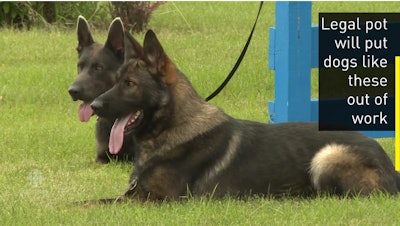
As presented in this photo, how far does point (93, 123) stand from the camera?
9789 millimetres

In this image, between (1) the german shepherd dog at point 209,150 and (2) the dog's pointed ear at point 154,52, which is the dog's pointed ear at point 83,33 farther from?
(2) the dog's pointed ear at point 154,52

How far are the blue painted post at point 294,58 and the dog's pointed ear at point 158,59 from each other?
7.42 ft

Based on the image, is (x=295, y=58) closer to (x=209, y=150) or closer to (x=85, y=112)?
(x=85, y=112)

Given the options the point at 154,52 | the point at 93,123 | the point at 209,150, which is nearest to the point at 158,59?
the point at 154,52

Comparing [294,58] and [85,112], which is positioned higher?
[294,58]

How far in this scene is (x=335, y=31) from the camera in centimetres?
838

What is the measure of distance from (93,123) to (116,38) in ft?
8.35

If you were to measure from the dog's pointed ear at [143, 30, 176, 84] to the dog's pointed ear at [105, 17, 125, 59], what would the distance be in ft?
4.44

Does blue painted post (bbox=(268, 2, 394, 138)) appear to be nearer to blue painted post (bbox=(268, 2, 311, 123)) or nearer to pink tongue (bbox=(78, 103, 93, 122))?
blue painted post (bbox=(268, 2, 311, 123))

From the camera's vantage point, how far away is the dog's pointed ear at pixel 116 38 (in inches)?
287

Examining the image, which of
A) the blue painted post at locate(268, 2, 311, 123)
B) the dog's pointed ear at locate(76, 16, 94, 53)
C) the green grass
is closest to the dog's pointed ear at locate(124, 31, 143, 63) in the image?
the green grass

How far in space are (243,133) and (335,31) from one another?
248 cm

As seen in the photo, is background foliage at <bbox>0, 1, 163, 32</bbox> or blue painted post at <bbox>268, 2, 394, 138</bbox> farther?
background foliage at <bbox>0, 1, 163, 32</bbox>

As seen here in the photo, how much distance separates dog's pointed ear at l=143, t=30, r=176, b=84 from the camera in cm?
588
